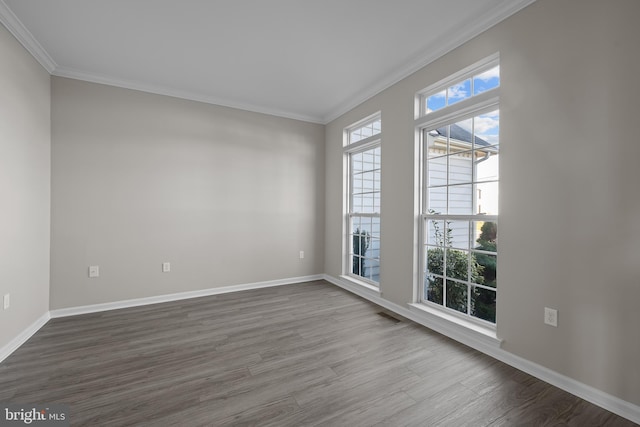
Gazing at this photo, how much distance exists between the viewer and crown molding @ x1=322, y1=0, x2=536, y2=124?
2.14 meters

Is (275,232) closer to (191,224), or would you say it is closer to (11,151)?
(191,224)

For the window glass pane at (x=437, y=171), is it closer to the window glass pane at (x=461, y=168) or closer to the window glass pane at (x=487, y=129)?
the window glass pane at (x=461, y=168)

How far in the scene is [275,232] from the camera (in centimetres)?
441

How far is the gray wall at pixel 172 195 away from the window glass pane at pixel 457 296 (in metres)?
2.40

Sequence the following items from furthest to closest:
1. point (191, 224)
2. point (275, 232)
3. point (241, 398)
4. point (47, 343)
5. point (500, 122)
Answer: point (275, 232) < point (191, 224) < point (47, 343) < point (500, 122) < point (241, 398)

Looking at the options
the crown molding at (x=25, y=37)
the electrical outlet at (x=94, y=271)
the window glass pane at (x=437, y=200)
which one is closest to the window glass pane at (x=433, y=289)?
the window glass pane at (x=437, y=200)

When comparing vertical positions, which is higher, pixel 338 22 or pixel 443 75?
pixel 338 22

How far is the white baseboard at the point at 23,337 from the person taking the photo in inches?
88.0

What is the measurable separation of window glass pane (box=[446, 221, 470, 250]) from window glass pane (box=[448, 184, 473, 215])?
4.6 inches

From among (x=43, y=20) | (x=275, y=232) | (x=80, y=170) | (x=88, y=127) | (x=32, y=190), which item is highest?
(x=43, y=20)

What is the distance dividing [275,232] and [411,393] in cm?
304

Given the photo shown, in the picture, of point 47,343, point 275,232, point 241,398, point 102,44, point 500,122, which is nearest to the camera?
point 241,398

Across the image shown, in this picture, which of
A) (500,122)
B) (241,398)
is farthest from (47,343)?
(500,122)

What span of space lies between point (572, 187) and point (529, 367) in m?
1.35
